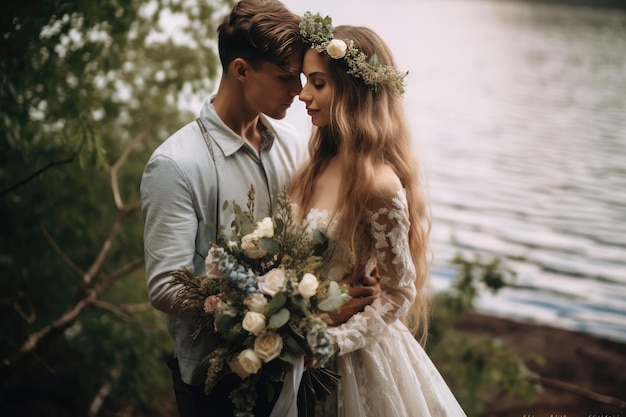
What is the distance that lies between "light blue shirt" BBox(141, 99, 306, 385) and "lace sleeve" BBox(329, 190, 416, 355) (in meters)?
0.42

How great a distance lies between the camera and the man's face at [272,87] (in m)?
2.17

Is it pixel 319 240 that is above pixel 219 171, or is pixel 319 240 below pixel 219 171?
below

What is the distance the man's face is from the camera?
217 centimetres

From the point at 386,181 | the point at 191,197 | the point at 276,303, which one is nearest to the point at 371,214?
the point at 386,181

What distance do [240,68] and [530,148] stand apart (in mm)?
5809

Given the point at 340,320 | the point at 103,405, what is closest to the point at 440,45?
the point at 103,405

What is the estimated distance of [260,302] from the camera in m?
1.70

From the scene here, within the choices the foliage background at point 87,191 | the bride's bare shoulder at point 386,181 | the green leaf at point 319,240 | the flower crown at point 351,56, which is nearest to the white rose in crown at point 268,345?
the green leaf at point 319,240

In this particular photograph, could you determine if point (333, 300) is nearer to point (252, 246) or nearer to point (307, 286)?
point (307, 286)

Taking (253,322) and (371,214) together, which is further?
(371,214)

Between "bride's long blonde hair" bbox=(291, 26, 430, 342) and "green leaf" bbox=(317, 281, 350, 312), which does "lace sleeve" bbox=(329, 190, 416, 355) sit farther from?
"green leaf" bbox=(317, 281, 350, 312)

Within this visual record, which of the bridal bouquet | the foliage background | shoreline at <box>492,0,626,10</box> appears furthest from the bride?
shoreline at <box>492,0,626,10</box>

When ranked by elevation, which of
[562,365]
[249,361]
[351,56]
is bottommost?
[562,365]

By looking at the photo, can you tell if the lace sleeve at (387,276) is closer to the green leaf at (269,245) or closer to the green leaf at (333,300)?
the green leaf at (333,300)
